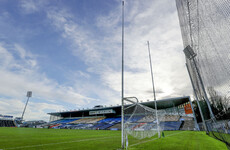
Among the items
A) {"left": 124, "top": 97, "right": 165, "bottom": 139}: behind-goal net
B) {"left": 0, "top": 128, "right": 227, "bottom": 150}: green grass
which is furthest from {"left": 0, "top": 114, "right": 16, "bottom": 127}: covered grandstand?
{"left": 124, "top": 97, "right": 165, "bottom": 139}: behind-goal net

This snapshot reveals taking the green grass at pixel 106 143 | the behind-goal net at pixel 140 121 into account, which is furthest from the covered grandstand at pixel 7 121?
the behind-goal net at pixel 140 121

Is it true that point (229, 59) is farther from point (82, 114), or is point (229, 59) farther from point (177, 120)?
point (82, 114)

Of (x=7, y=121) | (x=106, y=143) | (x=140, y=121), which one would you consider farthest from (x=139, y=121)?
(x=7, y=121)

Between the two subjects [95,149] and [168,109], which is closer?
[95,149]

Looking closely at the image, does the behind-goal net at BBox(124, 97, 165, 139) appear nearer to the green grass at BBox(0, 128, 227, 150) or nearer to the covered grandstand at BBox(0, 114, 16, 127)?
the green grass at BBox(0, 128, 227, 150)

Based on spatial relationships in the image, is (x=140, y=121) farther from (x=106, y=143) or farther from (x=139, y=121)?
(x=106, y=143)

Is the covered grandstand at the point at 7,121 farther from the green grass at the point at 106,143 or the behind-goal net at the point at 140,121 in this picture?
the behind-goal net at the point at 140,121

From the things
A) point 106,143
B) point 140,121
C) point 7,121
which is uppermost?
point 140,121

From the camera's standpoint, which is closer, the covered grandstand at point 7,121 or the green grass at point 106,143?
the green grass at point 106,143

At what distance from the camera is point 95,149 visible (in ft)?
25.5

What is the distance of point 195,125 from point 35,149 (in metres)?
34.7

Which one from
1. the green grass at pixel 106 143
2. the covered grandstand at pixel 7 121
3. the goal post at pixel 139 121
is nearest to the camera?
the green grass at pixel 106 143

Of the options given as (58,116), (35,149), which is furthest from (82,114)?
(35,149)

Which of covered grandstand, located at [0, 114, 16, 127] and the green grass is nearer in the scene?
the green grass
